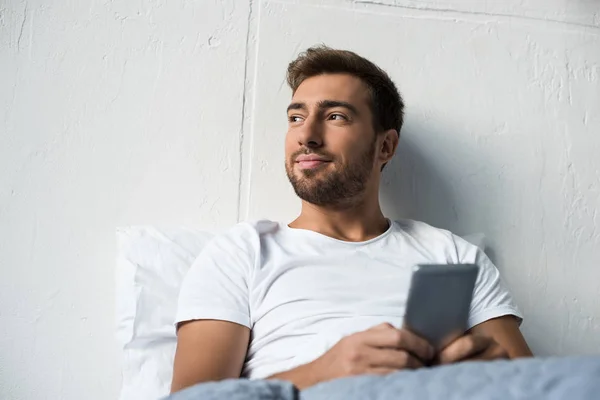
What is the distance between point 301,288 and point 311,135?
13.5 inches

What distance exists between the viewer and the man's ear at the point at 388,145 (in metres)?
1.48

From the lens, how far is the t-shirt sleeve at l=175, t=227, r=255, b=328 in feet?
3.76

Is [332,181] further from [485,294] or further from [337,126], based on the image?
[485,294]

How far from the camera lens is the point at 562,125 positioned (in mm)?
1692

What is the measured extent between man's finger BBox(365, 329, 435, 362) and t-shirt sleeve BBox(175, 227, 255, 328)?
0.35m

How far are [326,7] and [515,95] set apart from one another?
0.57 meters

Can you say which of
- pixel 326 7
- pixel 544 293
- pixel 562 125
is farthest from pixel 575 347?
pixel 326 7

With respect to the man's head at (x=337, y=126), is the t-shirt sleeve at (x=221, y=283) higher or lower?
lower

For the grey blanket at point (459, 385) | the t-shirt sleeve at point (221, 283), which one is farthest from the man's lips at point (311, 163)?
the grey blanket at point (459, 385)

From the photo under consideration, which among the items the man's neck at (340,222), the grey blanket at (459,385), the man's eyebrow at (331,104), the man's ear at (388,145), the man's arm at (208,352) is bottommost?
the man's arm at (208,352)

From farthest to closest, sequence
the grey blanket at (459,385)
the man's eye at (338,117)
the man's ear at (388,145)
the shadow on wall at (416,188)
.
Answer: the shadow on wall at (416,188), the man's ear at (388,145), the man's eye at (338,117), the grey blanket at (459,385)

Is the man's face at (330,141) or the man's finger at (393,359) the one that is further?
the man's face at (330,141)

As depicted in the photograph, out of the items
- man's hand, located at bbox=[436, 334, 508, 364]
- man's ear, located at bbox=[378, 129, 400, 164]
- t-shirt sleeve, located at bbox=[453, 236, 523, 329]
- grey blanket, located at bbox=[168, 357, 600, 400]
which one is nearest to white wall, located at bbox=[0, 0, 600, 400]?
man's ear, located at bbox=[378, 129, 400, 164]

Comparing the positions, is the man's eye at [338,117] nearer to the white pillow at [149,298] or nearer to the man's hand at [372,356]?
the white pillow at [149,298]
